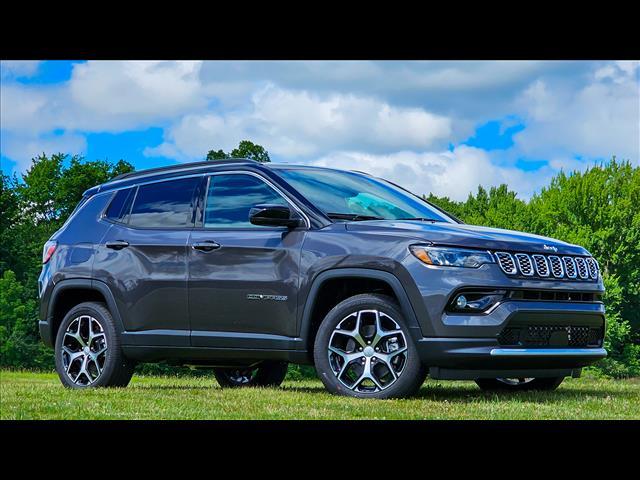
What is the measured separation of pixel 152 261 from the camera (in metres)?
9.23

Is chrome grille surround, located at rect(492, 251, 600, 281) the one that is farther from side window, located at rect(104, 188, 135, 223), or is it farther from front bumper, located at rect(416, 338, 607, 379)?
side window, located at rect(104, 188, 135, 223)

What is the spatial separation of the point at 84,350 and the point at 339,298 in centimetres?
315

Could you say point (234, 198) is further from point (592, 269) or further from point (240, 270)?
point (592, 269)

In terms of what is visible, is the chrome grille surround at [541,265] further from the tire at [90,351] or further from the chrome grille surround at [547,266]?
the tire at [90,351]

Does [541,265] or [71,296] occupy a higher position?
[541,265]

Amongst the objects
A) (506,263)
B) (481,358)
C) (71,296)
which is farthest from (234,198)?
(481,358)

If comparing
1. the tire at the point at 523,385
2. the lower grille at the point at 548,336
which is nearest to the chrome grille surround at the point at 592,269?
the lower grille at the point at 548,336
